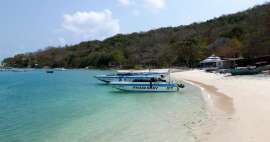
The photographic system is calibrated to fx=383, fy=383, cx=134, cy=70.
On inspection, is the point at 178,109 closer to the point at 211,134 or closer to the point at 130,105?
the point at 130,105

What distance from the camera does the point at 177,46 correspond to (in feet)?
293

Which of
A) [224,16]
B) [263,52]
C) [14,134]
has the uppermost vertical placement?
[224,16]

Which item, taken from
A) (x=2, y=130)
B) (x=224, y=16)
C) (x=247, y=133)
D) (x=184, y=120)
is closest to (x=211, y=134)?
(x=247, y=133)

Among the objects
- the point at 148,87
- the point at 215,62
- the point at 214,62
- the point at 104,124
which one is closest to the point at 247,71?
the point at 148,87

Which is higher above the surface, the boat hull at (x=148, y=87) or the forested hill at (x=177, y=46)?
the forested hill at (x=177, y=46)

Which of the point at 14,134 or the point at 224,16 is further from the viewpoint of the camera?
the point at 224,16

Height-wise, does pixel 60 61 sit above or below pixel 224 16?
below

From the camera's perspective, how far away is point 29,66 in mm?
187375

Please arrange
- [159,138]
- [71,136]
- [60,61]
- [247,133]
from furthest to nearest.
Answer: [60,61], [71,136], [159,138], [247,133]

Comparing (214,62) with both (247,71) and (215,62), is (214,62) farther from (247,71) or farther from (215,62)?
(247,71)

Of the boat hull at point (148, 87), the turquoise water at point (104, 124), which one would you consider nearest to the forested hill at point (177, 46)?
the boat hull at point (148, 87)

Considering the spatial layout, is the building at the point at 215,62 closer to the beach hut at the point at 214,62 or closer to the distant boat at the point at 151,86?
the beach hut at the point at 214,62

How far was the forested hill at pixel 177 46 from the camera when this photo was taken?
5961 centimetres

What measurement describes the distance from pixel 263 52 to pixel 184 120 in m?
42.3
